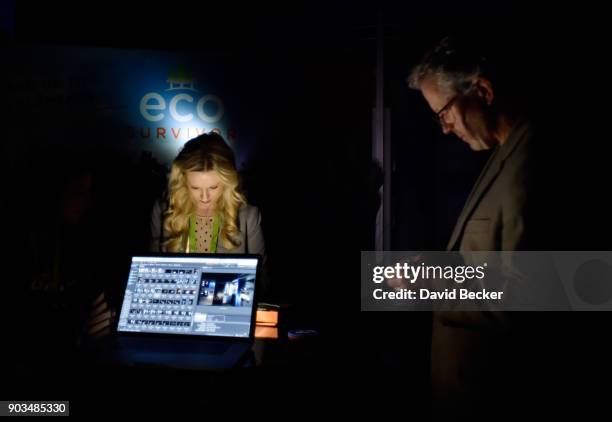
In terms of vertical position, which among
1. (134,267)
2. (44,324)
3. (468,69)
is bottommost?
(44,324)

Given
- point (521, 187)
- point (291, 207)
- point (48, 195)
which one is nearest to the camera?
point (521, 187)

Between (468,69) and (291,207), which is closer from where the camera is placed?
(468,69)

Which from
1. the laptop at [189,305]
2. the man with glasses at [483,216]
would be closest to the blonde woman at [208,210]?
the laptop at [189,305]

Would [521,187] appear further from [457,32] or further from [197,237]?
[197,237]

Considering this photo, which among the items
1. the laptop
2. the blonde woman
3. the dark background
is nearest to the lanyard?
the blonde woman

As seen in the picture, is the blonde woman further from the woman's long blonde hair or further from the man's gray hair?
the man's gray hair

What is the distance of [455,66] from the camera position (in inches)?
74.5

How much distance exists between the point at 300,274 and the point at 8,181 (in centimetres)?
206

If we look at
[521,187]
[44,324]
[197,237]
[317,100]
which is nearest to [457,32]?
[317,100]

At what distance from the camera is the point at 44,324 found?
2.56m

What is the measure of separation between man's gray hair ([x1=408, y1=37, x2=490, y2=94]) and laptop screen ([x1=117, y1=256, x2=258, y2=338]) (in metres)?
1.11

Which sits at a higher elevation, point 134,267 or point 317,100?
point 317,100

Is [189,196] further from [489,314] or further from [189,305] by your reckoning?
[489,314]

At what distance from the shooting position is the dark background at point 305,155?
2588mm
